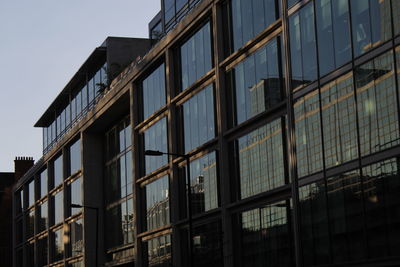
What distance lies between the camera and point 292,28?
121 feet

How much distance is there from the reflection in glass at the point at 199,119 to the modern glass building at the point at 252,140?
0.11 m

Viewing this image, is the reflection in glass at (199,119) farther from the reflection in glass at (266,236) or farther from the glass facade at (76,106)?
the glass facade at (76,106)

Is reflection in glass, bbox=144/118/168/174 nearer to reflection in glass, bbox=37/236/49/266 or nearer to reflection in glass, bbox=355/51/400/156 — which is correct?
reflection in glass, bbox=355/51/400/156

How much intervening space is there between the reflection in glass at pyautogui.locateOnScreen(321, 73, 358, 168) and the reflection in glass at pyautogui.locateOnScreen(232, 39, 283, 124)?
16.4ft

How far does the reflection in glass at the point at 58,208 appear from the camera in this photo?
80119 millimetres

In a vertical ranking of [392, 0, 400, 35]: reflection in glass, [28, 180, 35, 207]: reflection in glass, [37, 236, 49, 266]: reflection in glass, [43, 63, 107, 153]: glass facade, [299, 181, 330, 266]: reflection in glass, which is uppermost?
[43, 63, 107, 153]: glass facade

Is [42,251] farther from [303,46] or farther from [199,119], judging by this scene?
[303,46]

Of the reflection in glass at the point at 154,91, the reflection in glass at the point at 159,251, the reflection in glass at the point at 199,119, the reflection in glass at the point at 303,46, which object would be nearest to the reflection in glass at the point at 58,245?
the reflection in glass at the point at 159,251

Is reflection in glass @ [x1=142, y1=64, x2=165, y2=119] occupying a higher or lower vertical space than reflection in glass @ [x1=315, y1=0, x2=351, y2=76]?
higher

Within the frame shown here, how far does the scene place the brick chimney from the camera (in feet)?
377

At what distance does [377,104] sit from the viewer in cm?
3058

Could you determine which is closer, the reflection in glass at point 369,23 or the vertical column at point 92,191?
the reflection in glass at point 369,23

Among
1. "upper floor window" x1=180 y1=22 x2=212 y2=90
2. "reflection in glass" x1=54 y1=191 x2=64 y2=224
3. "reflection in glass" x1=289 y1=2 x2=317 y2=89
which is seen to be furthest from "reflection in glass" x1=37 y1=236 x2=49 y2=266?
"reflection in glass" x1=289 y1=2 x2=317 y2=89

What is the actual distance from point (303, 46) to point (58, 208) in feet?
166
